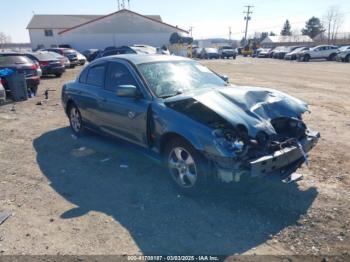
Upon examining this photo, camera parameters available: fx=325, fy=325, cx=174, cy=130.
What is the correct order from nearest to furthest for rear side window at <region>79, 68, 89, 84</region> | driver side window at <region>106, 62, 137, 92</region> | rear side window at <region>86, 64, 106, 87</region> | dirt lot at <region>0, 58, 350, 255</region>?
dirt lot at <region>0, 58, 350, 255</region>
driver side window at <region>106, 62, 137, 92</region>
rear side window at <region>86, 64, 106, 87</region>
rear side window at <region>79, 68, 89, 84</region>

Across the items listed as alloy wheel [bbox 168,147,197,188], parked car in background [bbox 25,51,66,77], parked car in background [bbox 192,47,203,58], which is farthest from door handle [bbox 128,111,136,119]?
parked car in background [bbox 192,47,203,58]

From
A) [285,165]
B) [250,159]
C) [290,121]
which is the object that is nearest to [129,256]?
[250,159]

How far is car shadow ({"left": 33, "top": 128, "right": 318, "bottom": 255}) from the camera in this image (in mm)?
3375

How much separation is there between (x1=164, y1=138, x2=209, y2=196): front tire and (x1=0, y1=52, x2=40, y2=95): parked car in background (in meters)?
10.4

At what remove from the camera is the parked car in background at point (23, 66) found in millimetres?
12700

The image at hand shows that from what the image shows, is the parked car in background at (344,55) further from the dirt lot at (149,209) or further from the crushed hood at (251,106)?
the crushed hood at (251,106)

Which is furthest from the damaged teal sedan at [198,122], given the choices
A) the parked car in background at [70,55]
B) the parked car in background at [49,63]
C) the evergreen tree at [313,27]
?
the evergreen tree at [313,27]

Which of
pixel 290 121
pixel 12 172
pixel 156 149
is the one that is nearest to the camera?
pixel 290 121

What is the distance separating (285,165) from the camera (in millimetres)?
3875

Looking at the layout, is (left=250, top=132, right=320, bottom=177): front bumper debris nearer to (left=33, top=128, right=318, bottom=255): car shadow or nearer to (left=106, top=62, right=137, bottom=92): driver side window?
(left=33, top=128, right=318, bottom=255): car shadow

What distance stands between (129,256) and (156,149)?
1.76m

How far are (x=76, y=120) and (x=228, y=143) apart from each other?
426cm

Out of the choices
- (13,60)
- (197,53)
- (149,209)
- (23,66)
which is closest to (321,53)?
(197,53)

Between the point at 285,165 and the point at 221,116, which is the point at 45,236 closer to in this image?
the point at 221,116
